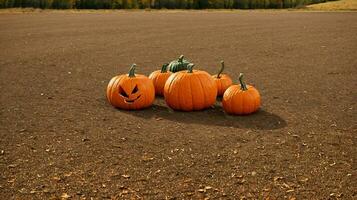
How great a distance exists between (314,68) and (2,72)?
7051mm

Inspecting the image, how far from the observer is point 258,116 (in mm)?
6668

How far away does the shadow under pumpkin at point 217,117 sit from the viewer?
625cm

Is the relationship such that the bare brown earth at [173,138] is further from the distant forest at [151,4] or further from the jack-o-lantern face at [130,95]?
the distant forest at [151,4]

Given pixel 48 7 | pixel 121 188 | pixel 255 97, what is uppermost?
pixel 48 7

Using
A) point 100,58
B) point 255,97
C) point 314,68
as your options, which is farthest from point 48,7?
point 255,97

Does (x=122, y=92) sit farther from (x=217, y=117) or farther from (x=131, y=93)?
(x=217, y=117)

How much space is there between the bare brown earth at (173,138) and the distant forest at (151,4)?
2292 cm

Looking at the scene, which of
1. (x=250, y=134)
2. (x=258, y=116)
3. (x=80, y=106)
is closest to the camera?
(x=250, y=134)

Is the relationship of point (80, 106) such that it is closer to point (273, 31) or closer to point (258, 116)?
point (258, 116)

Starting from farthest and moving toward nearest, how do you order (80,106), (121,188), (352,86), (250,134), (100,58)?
(100,58) → (352,86) → (80,106) → (250,134) → (121,188)

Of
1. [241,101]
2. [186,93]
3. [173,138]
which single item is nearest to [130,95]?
[186,93]

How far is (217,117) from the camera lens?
6652 millimetres

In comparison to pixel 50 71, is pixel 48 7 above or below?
above

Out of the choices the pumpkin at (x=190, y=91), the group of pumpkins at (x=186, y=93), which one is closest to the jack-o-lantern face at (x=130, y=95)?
the group of pumpkins at (x=186, y=93)
